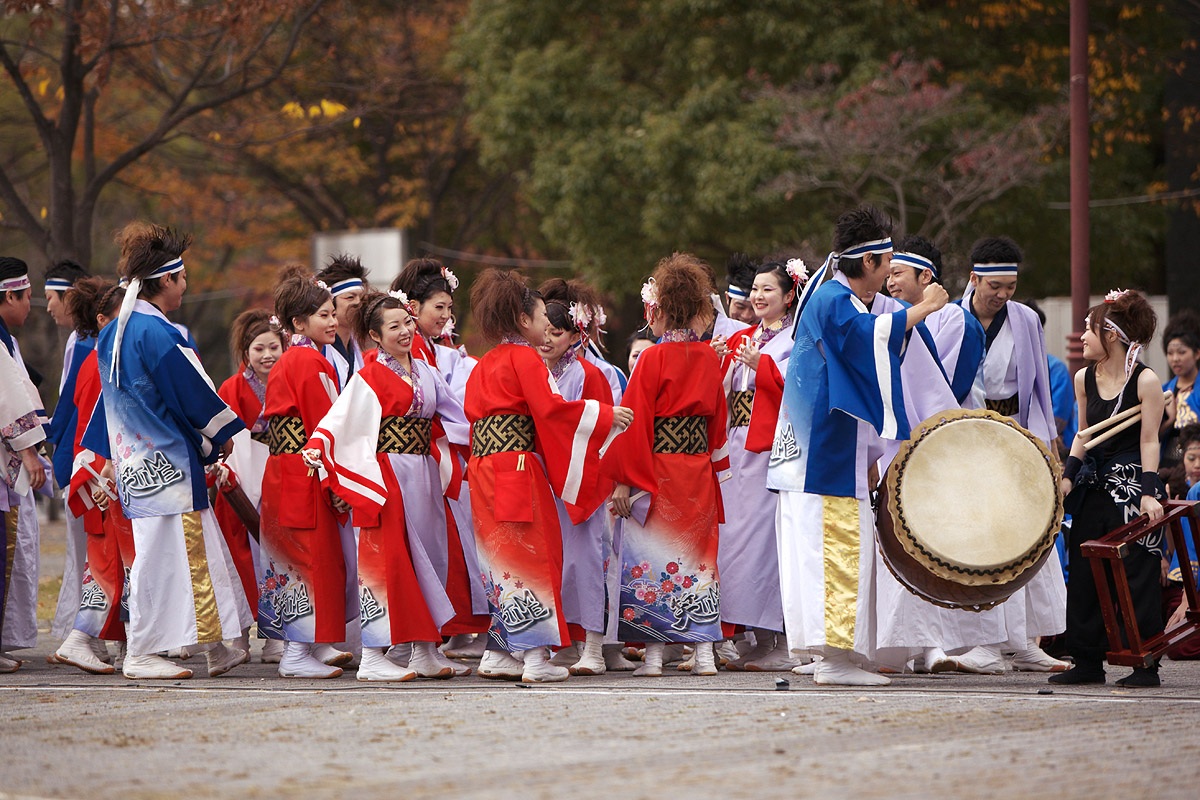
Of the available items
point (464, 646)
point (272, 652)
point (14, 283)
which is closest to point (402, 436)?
point (464, 646)

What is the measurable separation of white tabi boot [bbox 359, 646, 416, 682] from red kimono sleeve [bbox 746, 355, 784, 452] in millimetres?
2019

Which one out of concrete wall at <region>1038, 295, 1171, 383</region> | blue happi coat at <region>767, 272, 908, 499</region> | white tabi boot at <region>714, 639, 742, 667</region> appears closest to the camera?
blue happi coat at <region>767, 272, 908, 499</region>

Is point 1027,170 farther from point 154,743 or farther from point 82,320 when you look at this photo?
point 154,743

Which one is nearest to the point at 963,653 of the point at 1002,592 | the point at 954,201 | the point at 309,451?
the point at 1002,592

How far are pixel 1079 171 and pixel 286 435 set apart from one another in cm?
597

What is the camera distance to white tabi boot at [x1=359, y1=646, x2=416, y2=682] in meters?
6.10

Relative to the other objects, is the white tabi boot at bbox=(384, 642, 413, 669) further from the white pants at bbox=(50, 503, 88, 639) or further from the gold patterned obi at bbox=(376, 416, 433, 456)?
the white pants at bbox=(50, 503, 88, 639)

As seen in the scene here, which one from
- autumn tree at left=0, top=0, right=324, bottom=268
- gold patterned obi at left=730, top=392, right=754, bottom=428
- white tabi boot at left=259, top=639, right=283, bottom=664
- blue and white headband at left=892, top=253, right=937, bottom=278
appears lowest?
white tabi boot at left=259, top=639, right=283, bottom=664

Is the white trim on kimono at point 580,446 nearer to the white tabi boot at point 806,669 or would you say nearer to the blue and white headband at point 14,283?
the white tabi boot at point 806,669

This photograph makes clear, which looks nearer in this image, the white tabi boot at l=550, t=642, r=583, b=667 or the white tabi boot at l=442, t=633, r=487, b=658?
the white tabi boot at l=550, t=642, r=583, b=667

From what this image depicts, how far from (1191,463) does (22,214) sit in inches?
355

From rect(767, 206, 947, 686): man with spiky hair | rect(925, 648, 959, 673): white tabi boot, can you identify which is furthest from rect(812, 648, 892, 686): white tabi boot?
rect(925, 648, 959, 673): white tabi boot

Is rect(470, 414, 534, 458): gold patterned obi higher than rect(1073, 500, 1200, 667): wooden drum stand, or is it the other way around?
rect(470, 414, 534, 458): gold patterned obi

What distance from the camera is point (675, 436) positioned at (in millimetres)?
6469
